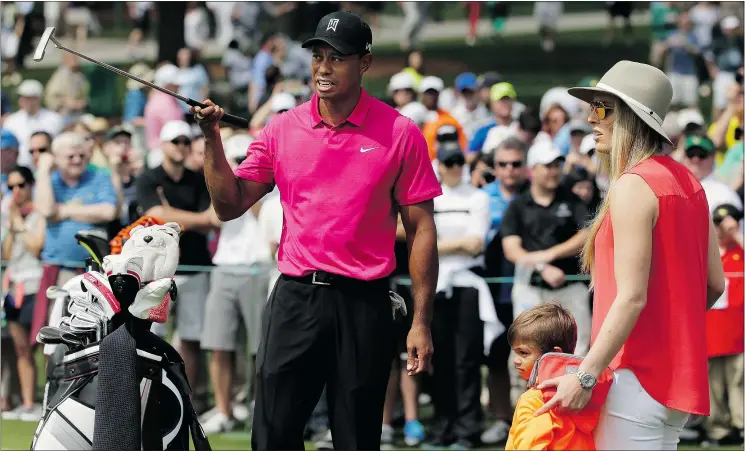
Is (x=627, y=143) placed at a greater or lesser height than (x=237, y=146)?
lesser

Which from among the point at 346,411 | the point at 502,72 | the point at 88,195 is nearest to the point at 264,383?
the point at 346,411

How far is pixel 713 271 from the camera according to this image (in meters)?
4.98

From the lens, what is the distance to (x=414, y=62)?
17.5m

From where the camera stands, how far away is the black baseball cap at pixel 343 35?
18.4 ft

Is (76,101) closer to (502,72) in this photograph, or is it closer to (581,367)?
(502,72)

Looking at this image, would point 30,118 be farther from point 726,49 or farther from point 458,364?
point 726,49

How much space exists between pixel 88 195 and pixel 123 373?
5147 mm

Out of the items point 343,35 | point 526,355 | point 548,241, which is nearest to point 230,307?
point 548,241

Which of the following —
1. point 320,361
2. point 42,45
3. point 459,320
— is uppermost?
point 42,45

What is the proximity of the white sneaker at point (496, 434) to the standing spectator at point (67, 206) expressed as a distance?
316 centimetres

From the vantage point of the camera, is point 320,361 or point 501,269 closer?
point 320,361

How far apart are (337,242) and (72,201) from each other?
5.36m

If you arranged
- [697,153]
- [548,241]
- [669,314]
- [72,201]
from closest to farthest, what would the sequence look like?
1. [669,314]
2. [548,241]
3. [72,201]
4. [697,153]

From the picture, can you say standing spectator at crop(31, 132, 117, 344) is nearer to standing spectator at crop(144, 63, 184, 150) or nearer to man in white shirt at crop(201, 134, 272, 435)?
man in white shirt at crop(201, 134, 272, 435)
